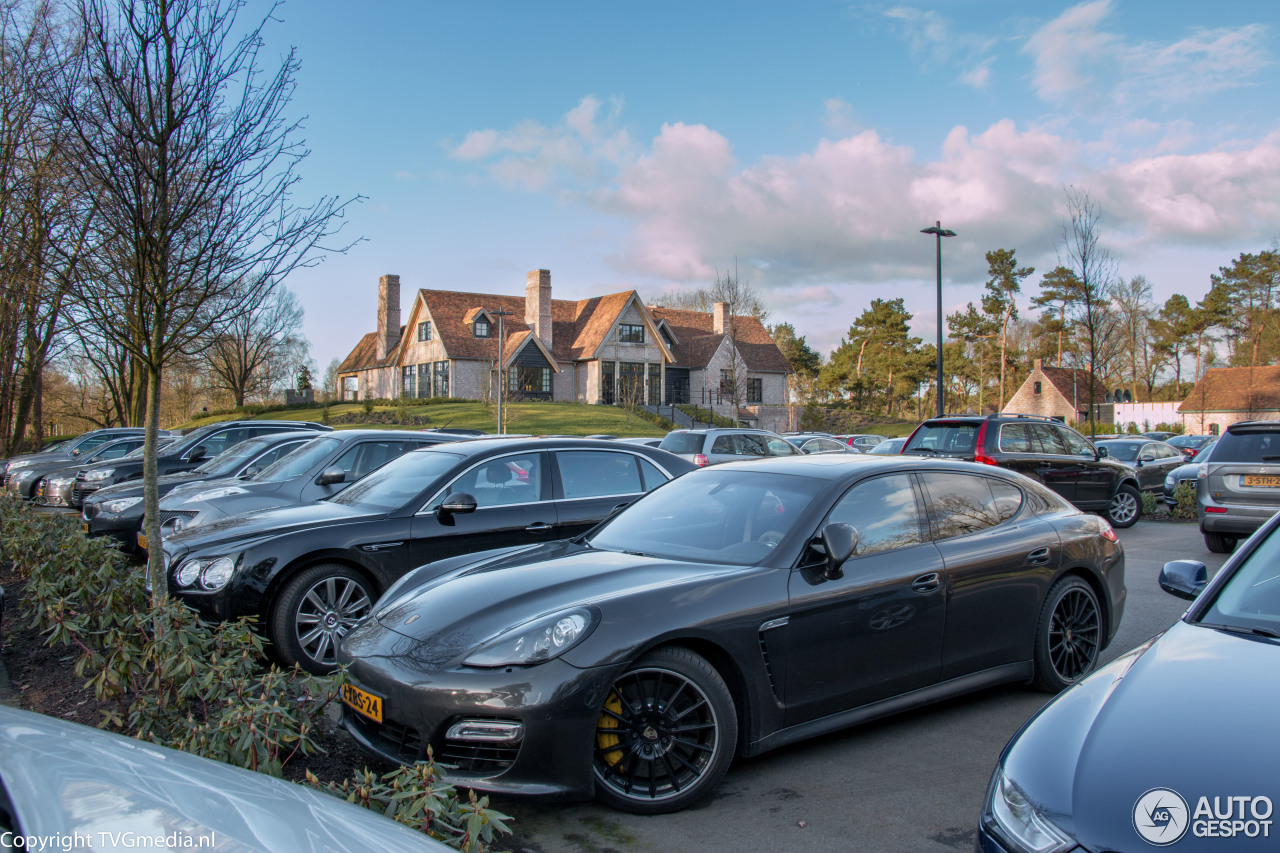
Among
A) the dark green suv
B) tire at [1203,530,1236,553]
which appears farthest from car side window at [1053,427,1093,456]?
tire at [1203,530,1236,553]

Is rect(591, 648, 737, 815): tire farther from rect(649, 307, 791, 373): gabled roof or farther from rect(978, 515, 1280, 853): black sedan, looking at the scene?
rect(649, 307, 791, 373): gabled roof

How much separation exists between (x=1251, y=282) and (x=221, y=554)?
7547cm

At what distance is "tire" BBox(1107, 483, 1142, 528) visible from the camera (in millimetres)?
14758

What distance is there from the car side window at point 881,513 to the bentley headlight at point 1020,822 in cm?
202

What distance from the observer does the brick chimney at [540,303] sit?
52.9 m

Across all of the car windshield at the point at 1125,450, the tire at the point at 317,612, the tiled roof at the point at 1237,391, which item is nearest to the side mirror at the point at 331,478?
the tire at the point at 317,612

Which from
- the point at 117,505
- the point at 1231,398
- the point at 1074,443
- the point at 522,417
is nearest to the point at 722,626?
the point at 117,505

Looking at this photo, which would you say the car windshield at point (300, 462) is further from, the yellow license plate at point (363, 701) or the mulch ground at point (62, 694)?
the yellow license plate at point (363, 701)

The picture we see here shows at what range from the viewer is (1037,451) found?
13492 mm

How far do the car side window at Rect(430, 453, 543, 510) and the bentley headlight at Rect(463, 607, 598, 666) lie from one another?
10.1 feet

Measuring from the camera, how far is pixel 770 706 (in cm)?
400

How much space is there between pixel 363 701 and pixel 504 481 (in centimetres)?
309

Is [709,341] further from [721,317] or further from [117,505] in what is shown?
[117,505]

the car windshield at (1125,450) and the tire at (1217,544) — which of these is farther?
the car windshield at (1125,450)
